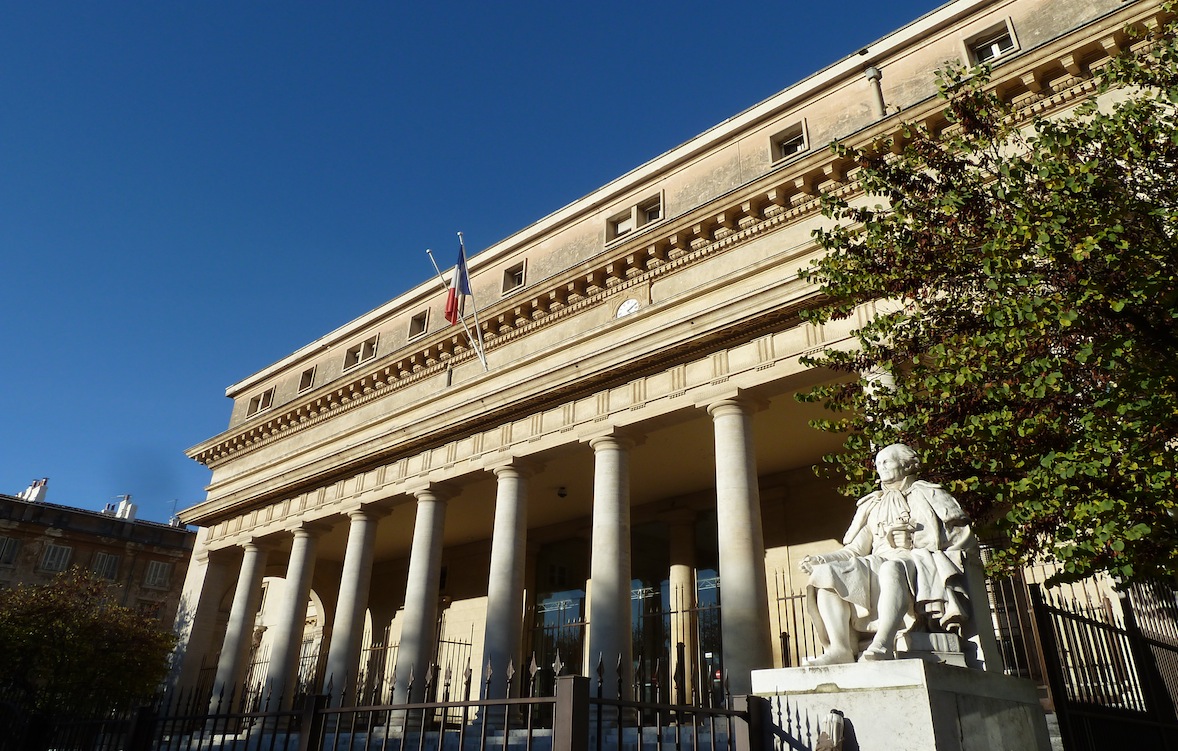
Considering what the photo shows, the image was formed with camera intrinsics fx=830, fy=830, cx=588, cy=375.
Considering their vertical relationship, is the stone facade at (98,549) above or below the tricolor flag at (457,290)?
below

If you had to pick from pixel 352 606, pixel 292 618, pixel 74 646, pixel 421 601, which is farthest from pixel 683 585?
pixel 74 646

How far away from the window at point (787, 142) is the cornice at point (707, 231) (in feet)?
5.39

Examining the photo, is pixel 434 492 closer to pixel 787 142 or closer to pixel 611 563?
pixel 611 563

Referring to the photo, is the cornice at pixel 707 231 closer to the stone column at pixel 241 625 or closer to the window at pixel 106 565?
the stone column at pixel 241 625

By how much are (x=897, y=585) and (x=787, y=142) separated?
44.3 feet

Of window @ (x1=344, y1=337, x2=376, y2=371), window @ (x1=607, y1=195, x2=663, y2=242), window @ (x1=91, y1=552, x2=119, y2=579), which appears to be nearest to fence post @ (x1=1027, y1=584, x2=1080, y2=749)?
window @ (x1=607, y1=195, x2=663, y2=242)

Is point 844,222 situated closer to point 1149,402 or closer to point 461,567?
point 1149,402

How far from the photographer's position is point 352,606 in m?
19.3

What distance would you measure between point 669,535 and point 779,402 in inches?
260

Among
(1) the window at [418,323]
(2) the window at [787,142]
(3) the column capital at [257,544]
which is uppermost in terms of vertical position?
(2) the window at [787,142]

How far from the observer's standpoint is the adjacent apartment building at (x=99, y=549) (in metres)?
36.4

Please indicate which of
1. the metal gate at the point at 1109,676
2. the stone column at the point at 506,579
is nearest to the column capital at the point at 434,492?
the stone column at the point at 506,579

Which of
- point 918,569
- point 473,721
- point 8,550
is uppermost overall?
point 8,550

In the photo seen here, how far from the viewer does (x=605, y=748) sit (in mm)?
11391
